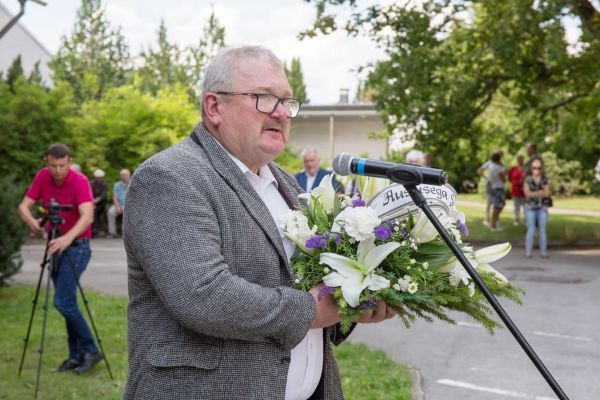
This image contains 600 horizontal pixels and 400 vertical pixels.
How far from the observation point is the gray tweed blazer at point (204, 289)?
7.14ft

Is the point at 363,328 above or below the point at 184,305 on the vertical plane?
below

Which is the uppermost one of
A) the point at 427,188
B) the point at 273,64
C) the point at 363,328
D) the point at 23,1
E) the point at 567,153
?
the point at 23,1

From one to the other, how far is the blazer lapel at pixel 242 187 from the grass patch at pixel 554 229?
14.9 meters

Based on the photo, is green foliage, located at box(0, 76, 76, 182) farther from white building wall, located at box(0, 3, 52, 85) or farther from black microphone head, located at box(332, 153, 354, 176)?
black microphone head, located at box(332, 153, 354, 176)

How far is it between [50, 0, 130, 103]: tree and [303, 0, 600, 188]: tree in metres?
18.3

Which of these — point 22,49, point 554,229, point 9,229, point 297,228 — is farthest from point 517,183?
point 22,49

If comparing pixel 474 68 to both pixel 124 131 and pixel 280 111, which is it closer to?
pixel 124 131

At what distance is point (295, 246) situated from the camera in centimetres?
258

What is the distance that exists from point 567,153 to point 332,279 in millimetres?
18301

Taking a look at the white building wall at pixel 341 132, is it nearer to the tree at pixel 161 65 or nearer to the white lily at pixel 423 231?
the tree at pixel 161 65

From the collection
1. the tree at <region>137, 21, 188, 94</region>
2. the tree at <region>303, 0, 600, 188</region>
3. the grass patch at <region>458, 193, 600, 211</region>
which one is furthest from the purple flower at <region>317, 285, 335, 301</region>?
the tree at <region>137, 21, 188, 94</region>

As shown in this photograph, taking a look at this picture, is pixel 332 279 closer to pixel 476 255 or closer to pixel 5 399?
pixel 476 255

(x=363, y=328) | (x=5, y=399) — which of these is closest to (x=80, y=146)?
(x=363, y=328)

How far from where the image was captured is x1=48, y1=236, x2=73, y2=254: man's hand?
6570 millimetres
